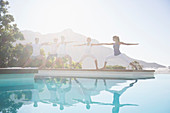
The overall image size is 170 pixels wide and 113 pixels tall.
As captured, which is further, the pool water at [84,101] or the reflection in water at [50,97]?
the reflection in water at [50,97]

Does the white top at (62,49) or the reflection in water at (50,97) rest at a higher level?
the white top at (62,49)

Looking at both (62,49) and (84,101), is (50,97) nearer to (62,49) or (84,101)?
(84,101)

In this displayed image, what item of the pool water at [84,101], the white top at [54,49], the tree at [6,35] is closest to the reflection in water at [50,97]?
the pool water at [84,101]

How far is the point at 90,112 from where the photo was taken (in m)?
2.90

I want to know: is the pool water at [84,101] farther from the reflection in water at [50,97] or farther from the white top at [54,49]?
the white top at [54,49]

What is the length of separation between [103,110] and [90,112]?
305 mm

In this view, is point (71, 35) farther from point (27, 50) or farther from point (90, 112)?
point (90, 112)

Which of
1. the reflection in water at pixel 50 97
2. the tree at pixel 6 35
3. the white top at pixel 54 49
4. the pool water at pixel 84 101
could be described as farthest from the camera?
the tree at pixel 6 35

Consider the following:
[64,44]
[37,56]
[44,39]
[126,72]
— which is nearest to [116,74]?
[126,72]

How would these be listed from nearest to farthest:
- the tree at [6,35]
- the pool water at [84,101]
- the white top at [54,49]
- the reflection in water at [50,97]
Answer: the pool water at [84,101], the reflection in water at [50,97], the white top at [54,49], the tree at [6,35]

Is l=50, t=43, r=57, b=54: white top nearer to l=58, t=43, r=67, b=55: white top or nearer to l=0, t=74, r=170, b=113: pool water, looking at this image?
l=58, t=43, r=67, b=55: white top

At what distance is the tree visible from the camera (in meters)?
13.5

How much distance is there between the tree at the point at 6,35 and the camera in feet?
44.4

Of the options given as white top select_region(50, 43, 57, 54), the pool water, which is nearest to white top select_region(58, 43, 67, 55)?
white top select_region(50, 43, 57, 54)
